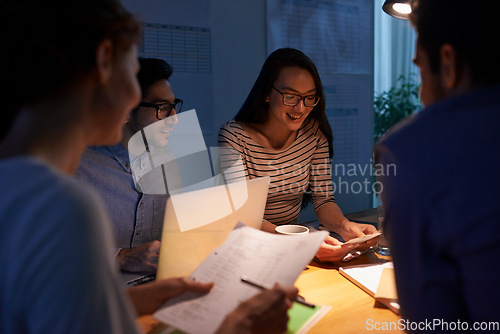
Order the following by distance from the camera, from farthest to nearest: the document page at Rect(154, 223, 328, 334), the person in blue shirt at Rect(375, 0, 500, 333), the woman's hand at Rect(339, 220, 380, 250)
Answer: the woman's hand at Rect(339, 220, 380, 250)
the document page at Rect(154, 223, 328, 334)
the person in blue shirt at Rect(375, 0, 500, 333)

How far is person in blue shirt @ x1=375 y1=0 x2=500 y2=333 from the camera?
609mm

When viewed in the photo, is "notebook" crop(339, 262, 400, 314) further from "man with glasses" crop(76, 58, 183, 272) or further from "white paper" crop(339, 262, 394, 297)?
"man with glasses" crop(76, 58, 183, 272)

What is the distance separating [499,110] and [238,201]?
26.6 inches

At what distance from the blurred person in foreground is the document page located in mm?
304

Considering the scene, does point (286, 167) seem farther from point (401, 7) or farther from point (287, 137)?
point (401, 7)

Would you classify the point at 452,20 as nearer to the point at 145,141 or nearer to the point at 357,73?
the point at 145,141

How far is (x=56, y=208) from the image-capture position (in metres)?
0.43

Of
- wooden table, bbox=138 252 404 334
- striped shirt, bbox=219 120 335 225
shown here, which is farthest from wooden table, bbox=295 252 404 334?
striped shirt, bbox=219 120 335 225

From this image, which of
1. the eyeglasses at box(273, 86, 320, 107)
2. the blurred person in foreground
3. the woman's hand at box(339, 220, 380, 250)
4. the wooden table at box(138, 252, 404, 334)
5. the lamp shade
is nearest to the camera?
the blurred person in foreground

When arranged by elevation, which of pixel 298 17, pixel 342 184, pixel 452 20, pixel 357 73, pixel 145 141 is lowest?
pixel 342 184

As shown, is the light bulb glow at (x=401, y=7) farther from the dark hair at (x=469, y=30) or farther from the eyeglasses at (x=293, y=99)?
the dark hair at (x=469, y=30)

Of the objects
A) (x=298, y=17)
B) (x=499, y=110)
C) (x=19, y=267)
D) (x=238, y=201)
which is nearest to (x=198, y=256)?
(x=238, y=201)

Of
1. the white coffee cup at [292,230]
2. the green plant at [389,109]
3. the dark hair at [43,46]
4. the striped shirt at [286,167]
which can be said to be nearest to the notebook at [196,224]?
the white coffee cup at [292,230]

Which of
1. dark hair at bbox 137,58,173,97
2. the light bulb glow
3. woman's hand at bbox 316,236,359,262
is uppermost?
the light bulb glow
